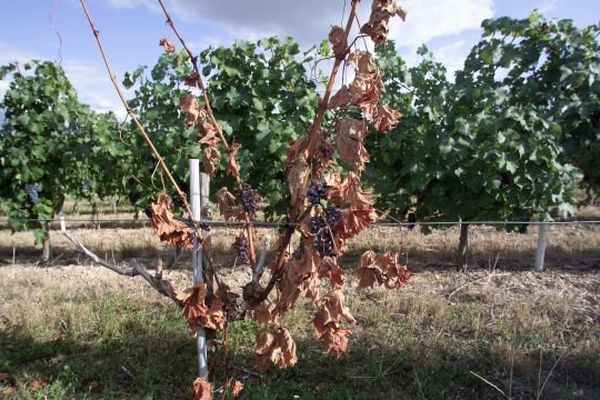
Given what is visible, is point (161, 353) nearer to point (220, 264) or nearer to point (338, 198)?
point (338, 198)

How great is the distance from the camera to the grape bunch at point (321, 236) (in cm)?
212

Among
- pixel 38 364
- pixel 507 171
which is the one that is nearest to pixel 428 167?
pixel 507 171

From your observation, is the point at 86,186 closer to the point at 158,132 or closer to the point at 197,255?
the point at 158,132

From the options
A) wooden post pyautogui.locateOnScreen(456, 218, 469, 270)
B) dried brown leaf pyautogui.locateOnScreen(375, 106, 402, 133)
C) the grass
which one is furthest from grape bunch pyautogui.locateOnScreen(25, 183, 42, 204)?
dried brown leaf pyautogui.locateOnScreen(375, 106, 402, 133)

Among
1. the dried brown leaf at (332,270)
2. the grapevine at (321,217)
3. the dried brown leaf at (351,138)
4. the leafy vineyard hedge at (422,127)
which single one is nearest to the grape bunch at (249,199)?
the grapevine at (321,217)

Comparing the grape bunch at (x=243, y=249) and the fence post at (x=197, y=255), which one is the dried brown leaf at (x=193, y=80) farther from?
the grape bunch at (x=243, y=249)

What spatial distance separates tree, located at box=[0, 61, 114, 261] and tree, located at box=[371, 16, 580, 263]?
3.68m

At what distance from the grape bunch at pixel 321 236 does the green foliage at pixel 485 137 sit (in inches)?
125

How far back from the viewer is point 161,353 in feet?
11.2

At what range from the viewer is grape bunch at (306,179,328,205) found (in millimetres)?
2113

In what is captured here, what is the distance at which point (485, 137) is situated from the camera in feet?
17.0

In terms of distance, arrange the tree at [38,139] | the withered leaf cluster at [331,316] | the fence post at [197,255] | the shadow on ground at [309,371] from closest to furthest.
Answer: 1. the withered leaf cluster at [331,316]
2. the fence post at [197,255]
3. the shadow on ground at [309,371]
4. the tree at [38,139]

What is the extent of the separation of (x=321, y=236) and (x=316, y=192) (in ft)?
0.64

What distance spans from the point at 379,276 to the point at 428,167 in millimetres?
3252
